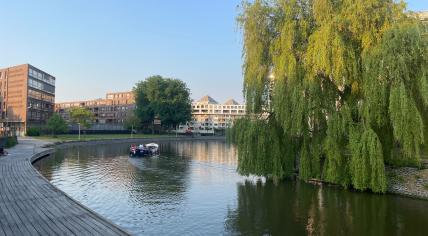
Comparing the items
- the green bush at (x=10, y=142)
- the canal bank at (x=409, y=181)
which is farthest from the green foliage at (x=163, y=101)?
the canal bank at (x=409, y=181)

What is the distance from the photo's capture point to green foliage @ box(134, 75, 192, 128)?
128m

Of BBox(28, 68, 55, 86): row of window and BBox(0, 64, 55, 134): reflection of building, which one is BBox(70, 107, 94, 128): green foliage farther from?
BBox(28, 68, 55, 86): row of window

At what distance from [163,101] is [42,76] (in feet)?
130

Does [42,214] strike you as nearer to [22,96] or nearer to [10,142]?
[10,142]

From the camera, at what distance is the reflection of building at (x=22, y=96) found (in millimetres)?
108000

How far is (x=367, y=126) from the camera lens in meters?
24.8

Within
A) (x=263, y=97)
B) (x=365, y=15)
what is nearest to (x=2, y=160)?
(x=263, y=97)

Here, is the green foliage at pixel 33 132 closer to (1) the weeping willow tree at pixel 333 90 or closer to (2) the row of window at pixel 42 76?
(2) the row of window at pixel 42 76

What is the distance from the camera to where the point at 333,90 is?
89.8 feet

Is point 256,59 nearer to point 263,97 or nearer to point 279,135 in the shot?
point 263,97

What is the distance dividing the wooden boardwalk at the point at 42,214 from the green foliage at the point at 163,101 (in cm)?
10140

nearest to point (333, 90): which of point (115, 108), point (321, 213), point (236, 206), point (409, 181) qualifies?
point (409, 181)

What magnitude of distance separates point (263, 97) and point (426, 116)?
463 inches

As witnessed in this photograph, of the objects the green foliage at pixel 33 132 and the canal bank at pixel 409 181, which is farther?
the green foliage at pixel 33 132
